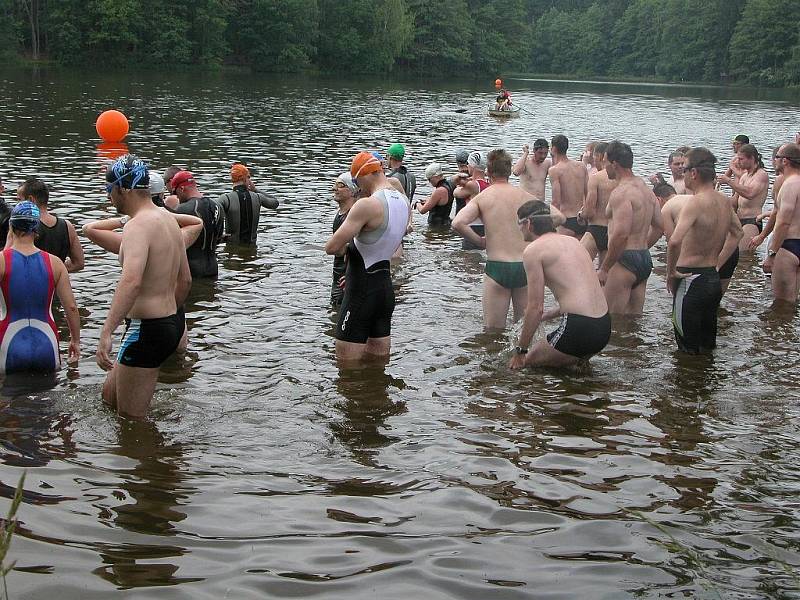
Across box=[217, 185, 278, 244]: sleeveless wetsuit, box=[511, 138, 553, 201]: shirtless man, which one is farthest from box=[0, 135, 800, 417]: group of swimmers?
box=[511, 138, 553, 201]: shirtless man

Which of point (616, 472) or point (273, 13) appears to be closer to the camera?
point (616, 472)

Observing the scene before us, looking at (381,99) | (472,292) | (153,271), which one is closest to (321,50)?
(381,99)

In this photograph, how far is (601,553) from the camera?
16.2 ft

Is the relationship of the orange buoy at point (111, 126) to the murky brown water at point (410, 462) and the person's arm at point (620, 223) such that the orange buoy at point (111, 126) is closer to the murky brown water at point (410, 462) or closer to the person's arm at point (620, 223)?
the murky brown water at point (410, 462)

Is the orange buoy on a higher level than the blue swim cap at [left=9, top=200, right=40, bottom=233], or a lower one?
higher

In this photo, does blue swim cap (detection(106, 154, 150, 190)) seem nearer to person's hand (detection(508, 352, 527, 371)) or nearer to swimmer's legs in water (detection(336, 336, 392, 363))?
swimmer's legs in water (detection(336, 336, 392, 363))

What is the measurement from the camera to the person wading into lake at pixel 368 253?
740 centimetres

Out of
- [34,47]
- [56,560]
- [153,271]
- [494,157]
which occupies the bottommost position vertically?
[56,560]

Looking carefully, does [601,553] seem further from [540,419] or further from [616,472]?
[540,419]

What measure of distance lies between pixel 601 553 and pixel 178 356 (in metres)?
4.95

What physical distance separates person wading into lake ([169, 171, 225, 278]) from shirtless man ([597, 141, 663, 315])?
14.8ft

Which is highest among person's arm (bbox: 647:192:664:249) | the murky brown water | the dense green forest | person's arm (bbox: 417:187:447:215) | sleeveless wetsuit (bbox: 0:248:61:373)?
the dense green forest

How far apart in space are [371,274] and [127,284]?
7.84ft

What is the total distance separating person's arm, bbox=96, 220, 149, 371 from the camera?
229 inches
